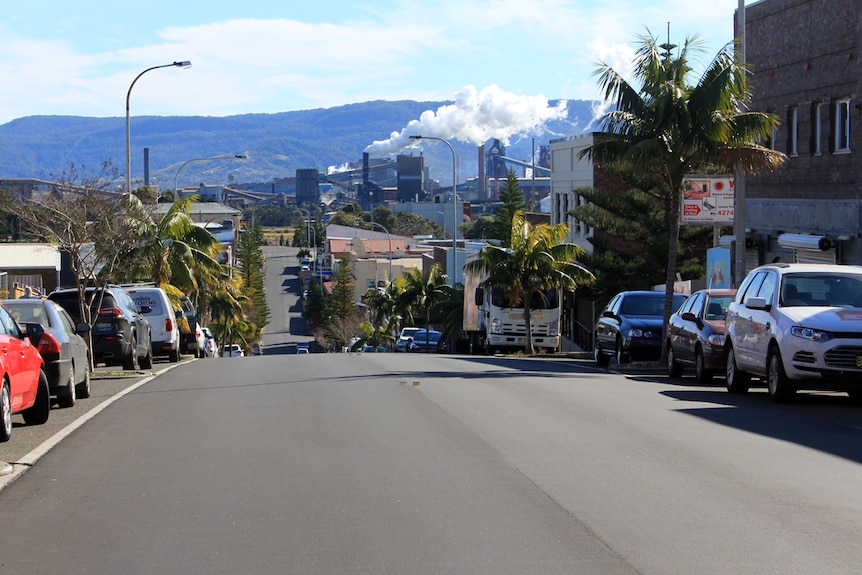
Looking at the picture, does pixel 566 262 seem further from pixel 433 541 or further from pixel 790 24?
pixel 433 541

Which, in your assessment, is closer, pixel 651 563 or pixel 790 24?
pixel 651 563

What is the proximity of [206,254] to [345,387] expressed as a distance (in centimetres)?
1989

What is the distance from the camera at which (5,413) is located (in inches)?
444

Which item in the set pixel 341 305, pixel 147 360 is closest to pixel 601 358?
pixel 147 360

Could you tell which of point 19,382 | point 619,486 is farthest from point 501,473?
point 19,382

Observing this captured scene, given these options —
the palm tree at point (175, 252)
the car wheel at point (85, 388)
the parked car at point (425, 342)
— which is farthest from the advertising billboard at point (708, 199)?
the parked car at point (425, 342)

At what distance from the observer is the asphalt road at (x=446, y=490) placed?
664 centimetres

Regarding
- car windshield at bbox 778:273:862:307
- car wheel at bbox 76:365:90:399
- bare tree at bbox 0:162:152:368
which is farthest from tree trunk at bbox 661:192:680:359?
car wheel at bbox 76:365:90:399

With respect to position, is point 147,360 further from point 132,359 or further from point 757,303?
point 757,303

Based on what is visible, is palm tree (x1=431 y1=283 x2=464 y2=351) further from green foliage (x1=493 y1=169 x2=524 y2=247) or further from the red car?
the red car

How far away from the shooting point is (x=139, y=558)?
667 cm

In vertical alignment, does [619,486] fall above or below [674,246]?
below

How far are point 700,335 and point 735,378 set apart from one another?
8.33 feet

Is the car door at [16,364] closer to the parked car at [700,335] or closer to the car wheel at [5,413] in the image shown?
the car wheel at [5,413]
